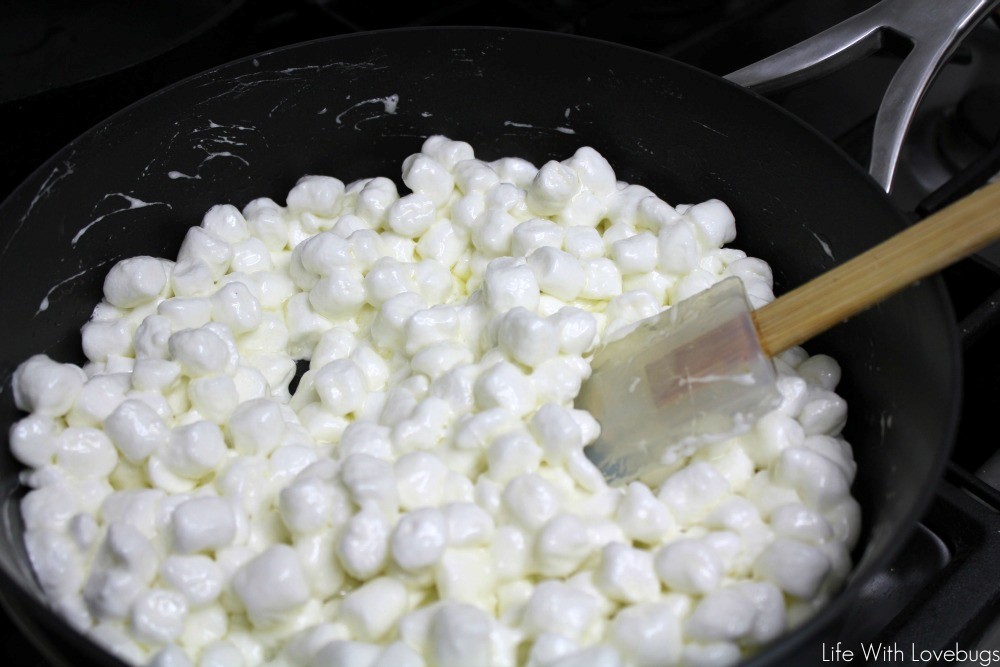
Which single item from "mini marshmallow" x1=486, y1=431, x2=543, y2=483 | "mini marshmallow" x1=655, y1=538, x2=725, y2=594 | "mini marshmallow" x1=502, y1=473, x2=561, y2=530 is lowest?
"mini marshmallow" x1=655, y1=538, x2=725, y2=594

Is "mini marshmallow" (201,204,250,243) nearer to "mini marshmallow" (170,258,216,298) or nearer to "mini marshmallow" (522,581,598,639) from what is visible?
"mini marshmallow" (170,258,216,298)

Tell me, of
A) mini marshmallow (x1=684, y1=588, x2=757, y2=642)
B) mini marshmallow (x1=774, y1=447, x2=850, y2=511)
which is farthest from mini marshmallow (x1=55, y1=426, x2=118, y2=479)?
mini marshmallow (x1=774, y1=447, x2=850, y2=511)

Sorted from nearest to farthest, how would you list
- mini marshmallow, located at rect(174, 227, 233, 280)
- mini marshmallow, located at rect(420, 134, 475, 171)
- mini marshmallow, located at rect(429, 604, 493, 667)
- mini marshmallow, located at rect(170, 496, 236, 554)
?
mini marshmallow, located at rect(429, 604, 493, 667) → mini marshmallow, located at rect(170, 496, 236, 554) → mini marshmallow, located at rect(174, 227, 233, 280) → mini marshmallow, located at rect(420, 134, 475, 171)

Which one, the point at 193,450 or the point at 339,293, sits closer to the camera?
the point at 193,450

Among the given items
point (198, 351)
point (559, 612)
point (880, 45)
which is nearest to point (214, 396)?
point (198, 351)

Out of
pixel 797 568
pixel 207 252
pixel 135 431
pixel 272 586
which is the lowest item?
pixel 797 568

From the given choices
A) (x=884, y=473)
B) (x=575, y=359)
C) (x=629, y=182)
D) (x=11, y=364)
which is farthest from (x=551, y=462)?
(x=11, y=364)

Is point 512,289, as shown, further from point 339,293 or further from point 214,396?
point 214,396
